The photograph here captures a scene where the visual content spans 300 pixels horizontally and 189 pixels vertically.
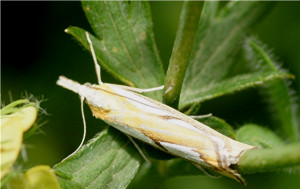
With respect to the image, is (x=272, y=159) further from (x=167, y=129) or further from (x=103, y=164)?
(x=103, y=164)

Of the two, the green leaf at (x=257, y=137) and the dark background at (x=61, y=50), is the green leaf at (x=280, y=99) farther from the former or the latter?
the dark background at (x=61, y=50)

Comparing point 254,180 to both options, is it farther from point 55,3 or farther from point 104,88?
point 55,3

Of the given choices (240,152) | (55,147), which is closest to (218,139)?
(240,152)

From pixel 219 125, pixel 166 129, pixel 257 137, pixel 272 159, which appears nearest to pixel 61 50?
pixel 166 129

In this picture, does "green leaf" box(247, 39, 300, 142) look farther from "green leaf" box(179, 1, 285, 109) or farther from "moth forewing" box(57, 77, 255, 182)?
"moth forewing" box(57, 77, 255, 182)

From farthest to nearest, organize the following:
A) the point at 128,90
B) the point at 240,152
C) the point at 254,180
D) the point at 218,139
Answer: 1. the point at 254,180
2. the point at 128,90
3. the point at 218,139
4. the point at 240,152

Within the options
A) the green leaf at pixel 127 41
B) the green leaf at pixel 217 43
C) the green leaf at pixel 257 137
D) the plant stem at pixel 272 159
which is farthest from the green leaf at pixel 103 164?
the plant stem at pixel 272 159
